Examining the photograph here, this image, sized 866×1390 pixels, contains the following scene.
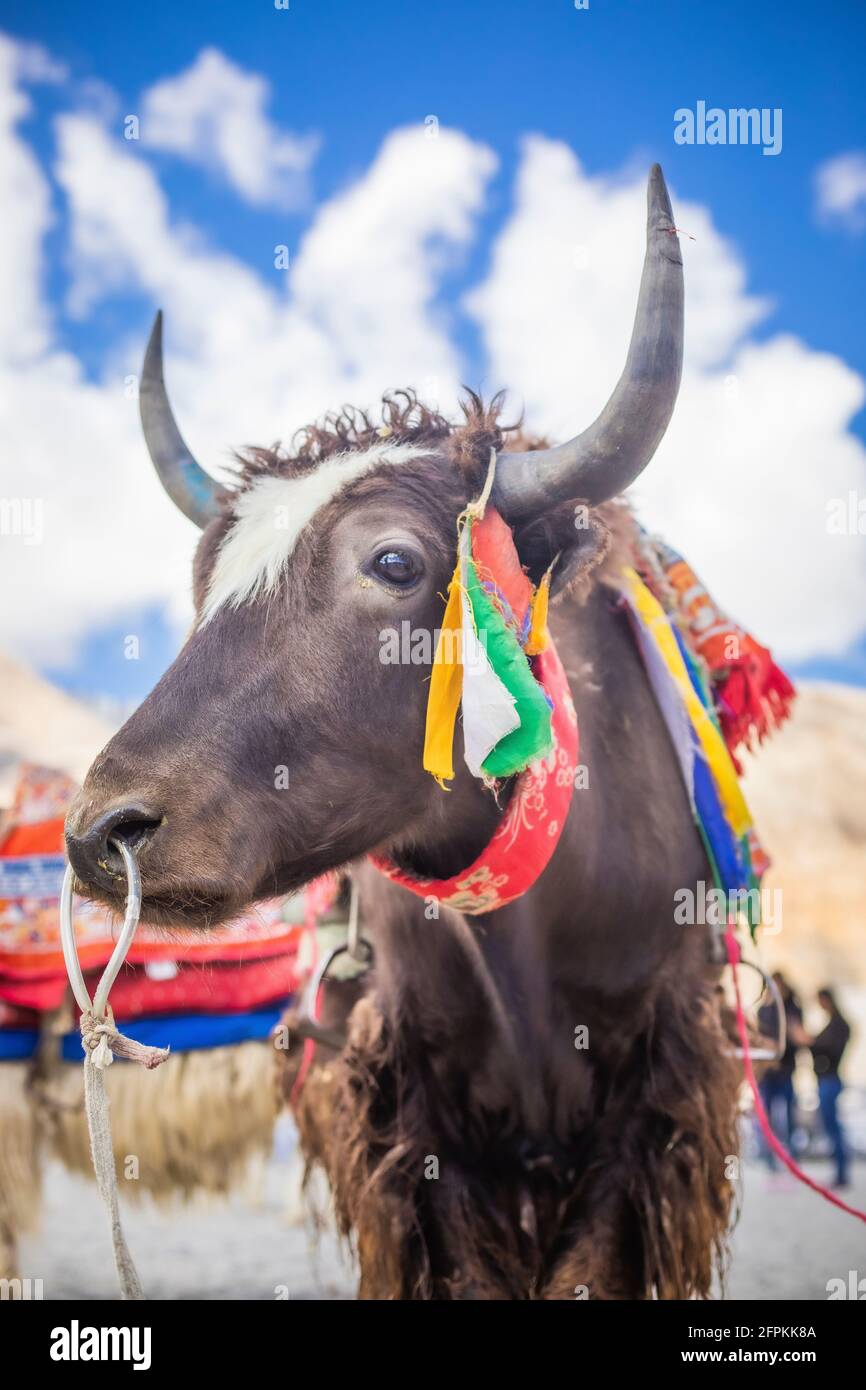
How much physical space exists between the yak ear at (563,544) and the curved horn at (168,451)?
0.90 meters

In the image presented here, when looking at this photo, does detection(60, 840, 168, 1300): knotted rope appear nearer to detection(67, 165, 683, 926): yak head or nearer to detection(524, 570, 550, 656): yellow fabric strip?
detection(67, 165, 683, 926): yak head

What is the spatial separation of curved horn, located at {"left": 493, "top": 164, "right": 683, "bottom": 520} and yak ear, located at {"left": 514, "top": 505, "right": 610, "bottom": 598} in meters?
0.03

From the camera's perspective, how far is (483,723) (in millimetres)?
1984

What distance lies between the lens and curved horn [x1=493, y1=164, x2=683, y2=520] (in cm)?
199

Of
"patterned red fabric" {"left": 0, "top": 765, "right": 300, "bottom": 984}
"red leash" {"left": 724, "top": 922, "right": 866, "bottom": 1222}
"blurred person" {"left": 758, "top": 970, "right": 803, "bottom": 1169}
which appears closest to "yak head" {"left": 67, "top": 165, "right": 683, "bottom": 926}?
"red leash" {"left": 724, "top": 922, "right": 866, "bottom": 1222}

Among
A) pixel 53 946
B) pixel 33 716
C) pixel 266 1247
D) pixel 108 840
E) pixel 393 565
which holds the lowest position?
pixel 266 1247

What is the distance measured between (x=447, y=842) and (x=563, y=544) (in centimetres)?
69

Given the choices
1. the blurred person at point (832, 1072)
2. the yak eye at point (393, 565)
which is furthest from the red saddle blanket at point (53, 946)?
the blurred person at point (832, 1072)

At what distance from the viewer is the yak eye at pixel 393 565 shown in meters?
2.11

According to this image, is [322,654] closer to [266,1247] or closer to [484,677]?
[484,677]

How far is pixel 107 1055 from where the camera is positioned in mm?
1619

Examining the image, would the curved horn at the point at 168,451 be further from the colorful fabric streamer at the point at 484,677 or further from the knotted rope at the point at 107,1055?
the knotted rope at the point at 107,1055

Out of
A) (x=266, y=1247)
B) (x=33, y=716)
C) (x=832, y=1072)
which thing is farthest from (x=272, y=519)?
(x=33, y=716)
